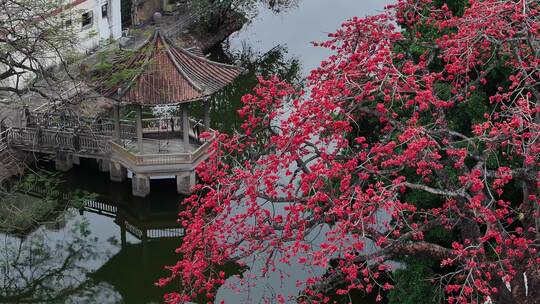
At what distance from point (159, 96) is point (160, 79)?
0.66 meters

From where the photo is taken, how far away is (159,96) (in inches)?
896

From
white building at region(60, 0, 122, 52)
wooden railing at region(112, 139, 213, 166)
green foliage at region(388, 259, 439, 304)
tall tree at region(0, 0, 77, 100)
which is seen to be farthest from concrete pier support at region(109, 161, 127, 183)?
green foliage at region(388, 259, 439, 304)

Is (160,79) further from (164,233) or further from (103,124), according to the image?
(164,233)

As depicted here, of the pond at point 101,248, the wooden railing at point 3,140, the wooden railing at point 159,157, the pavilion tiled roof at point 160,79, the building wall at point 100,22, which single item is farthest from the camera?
the building wall at point 100,22

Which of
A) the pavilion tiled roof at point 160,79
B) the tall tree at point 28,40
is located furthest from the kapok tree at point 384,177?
the pavilion tiled roof at point 160,79

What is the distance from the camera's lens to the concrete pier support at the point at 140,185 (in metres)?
24.5

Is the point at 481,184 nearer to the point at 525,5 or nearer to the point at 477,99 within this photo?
the point at 525,5

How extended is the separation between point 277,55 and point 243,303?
21.9 m

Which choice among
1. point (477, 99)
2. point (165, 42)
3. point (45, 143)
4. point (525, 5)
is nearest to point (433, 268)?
point (477, 99)

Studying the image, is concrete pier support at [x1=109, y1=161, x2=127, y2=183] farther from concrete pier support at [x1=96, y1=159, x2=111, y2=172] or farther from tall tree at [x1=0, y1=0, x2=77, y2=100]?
tall tree at [x1=0, y1=0, x2=77, y2=100]

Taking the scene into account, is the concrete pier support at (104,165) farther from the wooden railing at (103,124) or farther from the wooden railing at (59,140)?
the wooden railing at (59,140)

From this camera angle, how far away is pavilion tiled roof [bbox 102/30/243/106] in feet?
74.3

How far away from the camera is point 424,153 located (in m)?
10.2

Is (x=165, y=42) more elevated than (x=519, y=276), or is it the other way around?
(x=165, y=42)
